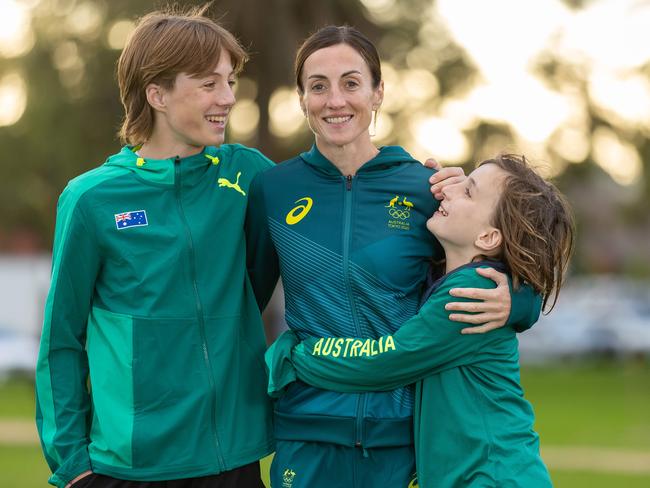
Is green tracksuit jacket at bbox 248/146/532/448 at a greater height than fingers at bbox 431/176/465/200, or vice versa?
fingers at bbox 431/176/465/200

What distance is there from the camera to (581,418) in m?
18.9

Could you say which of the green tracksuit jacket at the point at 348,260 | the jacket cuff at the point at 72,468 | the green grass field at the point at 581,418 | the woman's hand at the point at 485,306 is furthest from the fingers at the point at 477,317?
the green grass field at the point at 581,418

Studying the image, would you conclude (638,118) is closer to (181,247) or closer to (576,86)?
(576,86)

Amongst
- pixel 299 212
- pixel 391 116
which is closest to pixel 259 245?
pixel 299 212

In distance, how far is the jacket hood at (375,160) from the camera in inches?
154

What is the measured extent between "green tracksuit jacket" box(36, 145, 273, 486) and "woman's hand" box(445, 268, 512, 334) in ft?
2.83

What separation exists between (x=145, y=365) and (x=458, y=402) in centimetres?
115

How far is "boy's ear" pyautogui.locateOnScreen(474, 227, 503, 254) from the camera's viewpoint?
Result: 371cm

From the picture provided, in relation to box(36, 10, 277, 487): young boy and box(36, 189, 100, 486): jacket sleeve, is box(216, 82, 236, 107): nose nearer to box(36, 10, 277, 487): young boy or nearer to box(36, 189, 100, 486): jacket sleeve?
box(36, 10, 277, 487): young boy

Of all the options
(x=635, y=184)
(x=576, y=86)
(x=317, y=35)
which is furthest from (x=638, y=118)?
(x=317, y=35)

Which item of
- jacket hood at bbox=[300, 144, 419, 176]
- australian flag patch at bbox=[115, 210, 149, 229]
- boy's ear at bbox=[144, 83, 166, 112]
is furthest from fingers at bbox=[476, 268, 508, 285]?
boy's ear at bbox=[144, 83, 166, 112]

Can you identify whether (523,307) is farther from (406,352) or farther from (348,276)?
(348,276)

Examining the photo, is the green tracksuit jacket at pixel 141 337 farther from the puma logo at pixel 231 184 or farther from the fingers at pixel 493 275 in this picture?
the fingers at pixel 493 275

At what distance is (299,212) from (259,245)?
27 cm
